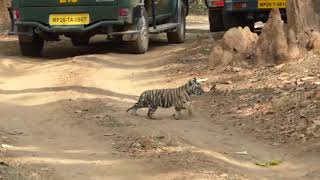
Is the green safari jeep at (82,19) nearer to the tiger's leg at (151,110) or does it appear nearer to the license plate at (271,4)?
the license plate at (271,4)

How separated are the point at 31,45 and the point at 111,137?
297 inches

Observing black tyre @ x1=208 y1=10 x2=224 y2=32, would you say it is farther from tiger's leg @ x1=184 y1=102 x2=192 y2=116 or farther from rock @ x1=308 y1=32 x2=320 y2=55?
tiger's leg @ x1=184 y1=102 x2=192 y2=116

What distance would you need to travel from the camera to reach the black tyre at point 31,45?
13.8 m

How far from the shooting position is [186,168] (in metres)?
5.72

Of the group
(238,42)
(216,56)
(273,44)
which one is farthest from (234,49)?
(273,44)

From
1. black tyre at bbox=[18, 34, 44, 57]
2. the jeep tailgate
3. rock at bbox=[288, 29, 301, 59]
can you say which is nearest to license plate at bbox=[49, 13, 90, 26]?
the jeep tailgate

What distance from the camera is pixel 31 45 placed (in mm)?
14062

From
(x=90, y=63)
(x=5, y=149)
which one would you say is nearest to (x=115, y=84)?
(x=90, y=63)

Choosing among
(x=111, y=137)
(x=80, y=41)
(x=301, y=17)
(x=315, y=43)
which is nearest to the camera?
(x=111, y=137)

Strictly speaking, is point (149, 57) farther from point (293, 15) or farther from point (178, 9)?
point (293, 15)

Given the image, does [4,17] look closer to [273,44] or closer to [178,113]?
[273,44]

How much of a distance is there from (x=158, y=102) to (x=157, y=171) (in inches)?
90.5

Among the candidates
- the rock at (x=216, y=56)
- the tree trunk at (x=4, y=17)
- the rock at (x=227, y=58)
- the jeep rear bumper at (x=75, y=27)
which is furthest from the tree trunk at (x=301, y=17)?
the tree trunk at (x=4, y=17)

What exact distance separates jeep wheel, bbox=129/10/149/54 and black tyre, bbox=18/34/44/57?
2034 mm
